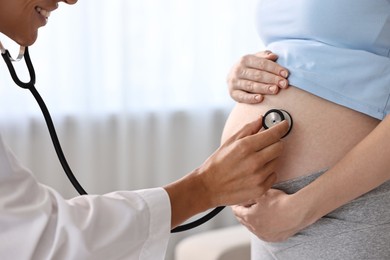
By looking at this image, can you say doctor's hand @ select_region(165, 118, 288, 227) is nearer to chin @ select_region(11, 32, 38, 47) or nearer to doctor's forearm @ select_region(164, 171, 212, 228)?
doctor's forearm @ select_region(164, 171, 212, 228)

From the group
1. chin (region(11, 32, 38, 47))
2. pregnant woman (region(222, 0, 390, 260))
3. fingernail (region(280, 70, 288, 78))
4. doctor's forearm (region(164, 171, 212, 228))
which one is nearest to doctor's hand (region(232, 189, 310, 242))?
pregnant woman (region(222, 0, 390, 260))

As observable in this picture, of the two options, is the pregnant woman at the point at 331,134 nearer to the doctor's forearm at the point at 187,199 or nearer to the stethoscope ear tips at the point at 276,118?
the stethoscope ear tips at the point at 276,118

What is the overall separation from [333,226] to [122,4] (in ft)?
5.38

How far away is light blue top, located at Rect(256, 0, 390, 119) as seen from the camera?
126cm

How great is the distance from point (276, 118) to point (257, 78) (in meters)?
0.12

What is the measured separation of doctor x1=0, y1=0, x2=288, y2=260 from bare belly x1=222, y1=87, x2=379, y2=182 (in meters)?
0.05

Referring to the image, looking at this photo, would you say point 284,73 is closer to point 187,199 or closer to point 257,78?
point 257,78

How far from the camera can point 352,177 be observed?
1.21m

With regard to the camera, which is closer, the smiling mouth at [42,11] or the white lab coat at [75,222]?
the white lab coat at [75,222]

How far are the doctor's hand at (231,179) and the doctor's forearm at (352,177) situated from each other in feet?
0.31

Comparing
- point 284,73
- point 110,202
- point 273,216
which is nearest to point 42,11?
point 110,202

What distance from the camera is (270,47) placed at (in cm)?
144

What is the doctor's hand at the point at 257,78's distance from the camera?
1.34 meters

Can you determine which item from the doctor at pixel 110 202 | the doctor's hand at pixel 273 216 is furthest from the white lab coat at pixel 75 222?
the doctor's hand at pixel 273 216
